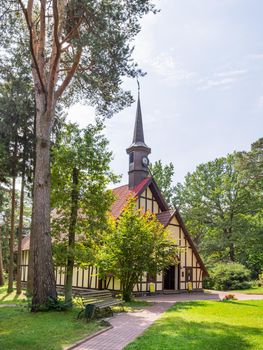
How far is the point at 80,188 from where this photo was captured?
44.8 feet

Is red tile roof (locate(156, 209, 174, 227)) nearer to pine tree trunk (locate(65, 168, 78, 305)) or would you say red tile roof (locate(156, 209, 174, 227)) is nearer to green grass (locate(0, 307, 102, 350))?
pine tree trunk (locate(65, 168, 78, 305))

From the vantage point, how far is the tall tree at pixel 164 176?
40.2m

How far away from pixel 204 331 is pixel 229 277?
1934 centimetres

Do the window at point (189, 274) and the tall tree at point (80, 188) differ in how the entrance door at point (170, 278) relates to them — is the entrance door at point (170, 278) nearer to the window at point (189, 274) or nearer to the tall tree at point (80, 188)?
the window at point (189, 274)

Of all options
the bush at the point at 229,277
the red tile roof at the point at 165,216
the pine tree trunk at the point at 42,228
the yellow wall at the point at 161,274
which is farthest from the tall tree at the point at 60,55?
the bush at the point at 229,277

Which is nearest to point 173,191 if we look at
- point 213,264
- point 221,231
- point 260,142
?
point 221,231

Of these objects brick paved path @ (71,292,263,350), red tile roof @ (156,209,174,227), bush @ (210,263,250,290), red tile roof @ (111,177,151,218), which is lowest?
bush @ (210,263,250,290)

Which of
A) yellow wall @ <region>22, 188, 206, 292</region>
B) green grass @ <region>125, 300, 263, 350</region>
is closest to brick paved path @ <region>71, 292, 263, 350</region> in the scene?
green grass @ <region>125, 300, 263, 350</region>

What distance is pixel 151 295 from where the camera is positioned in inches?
803

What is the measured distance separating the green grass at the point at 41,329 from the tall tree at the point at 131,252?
4.75 metres

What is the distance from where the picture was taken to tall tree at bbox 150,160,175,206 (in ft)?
132

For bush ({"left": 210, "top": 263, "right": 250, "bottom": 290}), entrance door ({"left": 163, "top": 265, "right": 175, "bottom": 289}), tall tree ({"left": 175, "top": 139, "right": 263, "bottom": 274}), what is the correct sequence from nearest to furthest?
1. entrance door ({"left": 163, "top": 265, "right": 175, "bottom": 289})
2. bush ({"left": 210, "top": 263, "right": 250, "bottom": 290})
3. tall tree ({"left": 175, "top": 139, "right": 263, "bottom": 274})

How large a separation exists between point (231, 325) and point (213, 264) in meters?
21.7

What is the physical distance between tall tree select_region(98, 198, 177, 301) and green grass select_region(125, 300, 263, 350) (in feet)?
11.3
